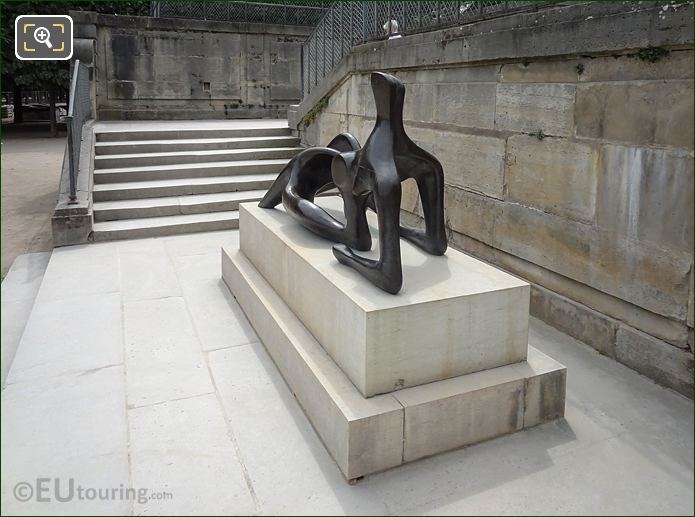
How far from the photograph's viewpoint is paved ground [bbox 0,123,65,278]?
7.02 m

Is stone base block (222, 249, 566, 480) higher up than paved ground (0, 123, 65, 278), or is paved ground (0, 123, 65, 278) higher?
paved ground (0, 123, 65, 278)

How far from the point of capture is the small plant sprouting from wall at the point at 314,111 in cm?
932

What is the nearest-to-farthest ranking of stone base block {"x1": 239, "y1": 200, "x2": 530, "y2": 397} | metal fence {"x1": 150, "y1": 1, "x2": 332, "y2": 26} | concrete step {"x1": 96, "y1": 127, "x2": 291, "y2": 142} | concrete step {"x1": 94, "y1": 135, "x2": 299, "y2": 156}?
stone base block {"x1": 239, "y1": 200, "x2": 530, "y2": 397} < concrete step {"x1": 94, "y1": 135, "x2": 299, "y2": 156} < concrete step {"x1": 96, "y1": 127, "x2": 291, "y2": 142} < metal fence {"x1": 150, "y1": 1, "x2": 332, "y2": 26}

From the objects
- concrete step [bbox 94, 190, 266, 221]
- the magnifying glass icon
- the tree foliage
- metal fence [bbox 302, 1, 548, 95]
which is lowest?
concrete step [bbox 94, 190, 266, 221]

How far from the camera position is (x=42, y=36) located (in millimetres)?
6836

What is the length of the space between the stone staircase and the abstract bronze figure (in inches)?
150

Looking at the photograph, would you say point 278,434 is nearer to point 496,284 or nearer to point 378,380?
point 378,380

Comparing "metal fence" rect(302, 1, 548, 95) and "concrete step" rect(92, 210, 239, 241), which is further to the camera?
"concrete step" rect(92, 210, 239, 241)

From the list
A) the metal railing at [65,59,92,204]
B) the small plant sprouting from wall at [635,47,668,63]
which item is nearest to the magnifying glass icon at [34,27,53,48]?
the metal railing at [65,59,92,204]

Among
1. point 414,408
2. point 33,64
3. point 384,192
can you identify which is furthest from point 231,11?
point 414,408

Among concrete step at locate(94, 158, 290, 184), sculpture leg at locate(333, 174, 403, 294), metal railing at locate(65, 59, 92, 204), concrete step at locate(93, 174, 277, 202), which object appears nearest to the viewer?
sculpture leg at locate(333, 174, 403, 294)

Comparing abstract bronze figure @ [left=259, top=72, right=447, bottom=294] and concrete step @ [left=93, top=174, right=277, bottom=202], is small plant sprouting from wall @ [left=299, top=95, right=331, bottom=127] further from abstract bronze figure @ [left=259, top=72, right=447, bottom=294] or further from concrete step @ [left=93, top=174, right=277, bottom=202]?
abstract bronze figure @ [left=259, top=72, right=447, bottom=294]

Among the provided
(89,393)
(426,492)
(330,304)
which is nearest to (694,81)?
(330,304)

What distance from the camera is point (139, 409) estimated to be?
342 centimetres
